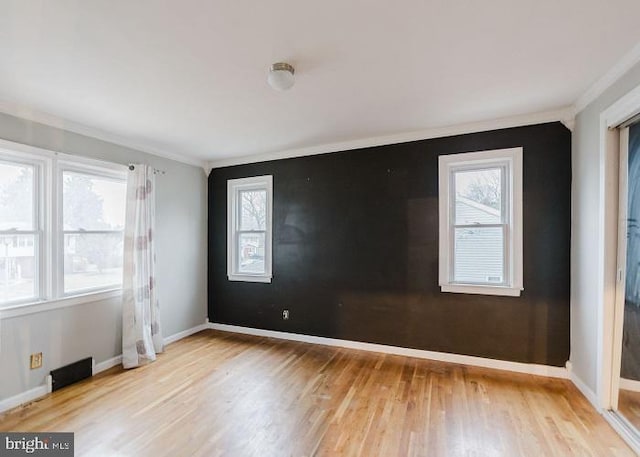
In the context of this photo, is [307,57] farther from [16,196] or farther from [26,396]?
[26,396]

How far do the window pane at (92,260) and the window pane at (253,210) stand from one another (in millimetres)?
1556

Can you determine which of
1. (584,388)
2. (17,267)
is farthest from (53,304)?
(584,388)

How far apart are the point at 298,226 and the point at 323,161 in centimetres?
91

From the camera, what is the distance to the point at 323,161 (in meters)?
3.82

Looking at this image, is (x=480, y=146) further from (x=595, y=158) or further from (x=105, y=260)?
(x=105, y=260)

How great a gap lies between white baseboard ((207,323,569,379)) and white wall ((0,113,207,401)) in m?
0.90

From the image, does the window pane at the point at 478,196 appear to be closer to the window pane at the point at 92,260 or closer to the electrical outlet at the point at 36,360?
the window pane at the point at 92,260

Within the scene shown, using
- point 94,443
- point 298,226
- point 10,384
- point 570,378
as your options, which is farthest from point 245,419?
point 570,378

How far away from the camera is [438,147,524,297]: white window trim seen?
9.55 feet

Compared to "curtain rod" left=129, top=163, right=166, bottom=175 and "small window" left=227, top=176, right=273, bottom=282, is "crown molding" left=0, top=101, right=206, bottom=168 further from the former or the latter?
"small window" left=227, top=176, right=273, bottom=282

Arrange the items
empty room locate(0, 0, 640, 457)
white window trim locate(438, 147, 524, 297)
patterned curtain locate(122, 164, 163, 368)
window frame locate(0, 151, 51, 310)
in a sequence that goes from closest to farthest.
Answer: empty room locate(0, 0, 640, 457), window frame locate(0, 151, 51, 310), white window trim locate(438, 147, 524, 297), patterned curtain locate(122, 164, 163, 368)

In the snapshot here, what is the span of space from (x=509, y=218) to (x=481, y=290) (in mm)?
780
